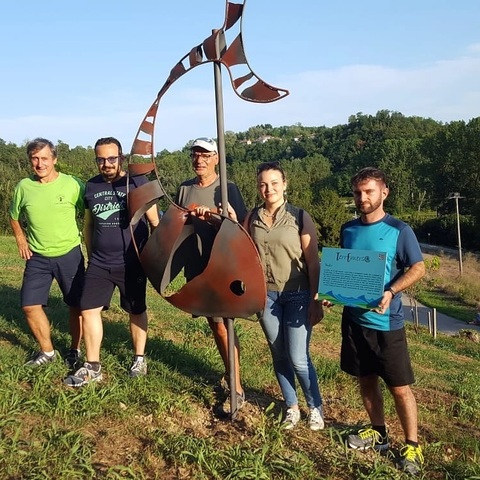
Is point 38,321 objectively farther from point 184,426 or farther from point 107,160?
point 184,426

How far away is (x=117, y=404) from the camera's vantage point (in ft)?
11.5

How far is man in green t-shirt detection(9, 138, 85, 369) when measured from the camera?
4.02 m

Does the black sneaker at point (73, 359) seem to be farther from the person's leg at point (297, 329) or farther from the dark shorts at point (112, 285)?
the person's leg at point (297, 329)

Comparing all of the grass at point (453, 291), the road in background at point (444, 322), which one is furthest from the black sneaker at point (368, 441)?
the grass at point (453, 291)

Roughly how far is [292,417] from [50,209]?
7.45ft

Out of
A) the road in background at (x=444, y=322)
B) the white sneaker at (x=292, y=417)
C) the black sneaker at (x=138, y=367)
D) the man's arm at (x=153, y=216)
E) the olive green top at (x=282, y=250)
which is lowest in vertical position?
the road in background at (x=444, y=322)

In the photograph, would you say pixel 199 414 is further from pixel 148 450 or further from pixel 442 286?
pixel 442 286

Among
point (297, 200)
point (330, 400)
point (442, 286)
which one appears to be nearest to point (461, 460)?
point (330, 400)

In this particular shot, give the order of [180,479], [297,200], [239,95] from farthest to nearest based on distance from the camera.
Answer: [297,200]
[239,95]
[180,479]

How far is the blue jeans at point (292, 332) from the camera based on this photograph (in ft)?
10.7

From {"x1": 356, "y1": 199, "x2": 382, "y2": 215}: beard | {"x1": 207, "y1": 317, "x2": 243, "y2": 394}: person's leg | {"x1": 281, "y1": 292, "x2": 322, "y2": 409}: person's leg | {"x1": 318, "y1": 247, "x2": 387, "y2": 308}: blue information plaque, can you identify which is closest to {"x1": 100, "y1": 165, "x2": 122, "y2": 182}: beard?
{"x1": 207, "y1": 317, "x2": 243, "y2": 394}: person's leg

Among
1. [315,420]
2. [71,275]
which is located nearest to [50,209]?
[71,275]

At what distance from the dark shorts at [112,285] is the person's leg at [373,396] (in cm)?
171

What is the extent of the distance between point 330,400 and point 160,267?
166 centimetres
